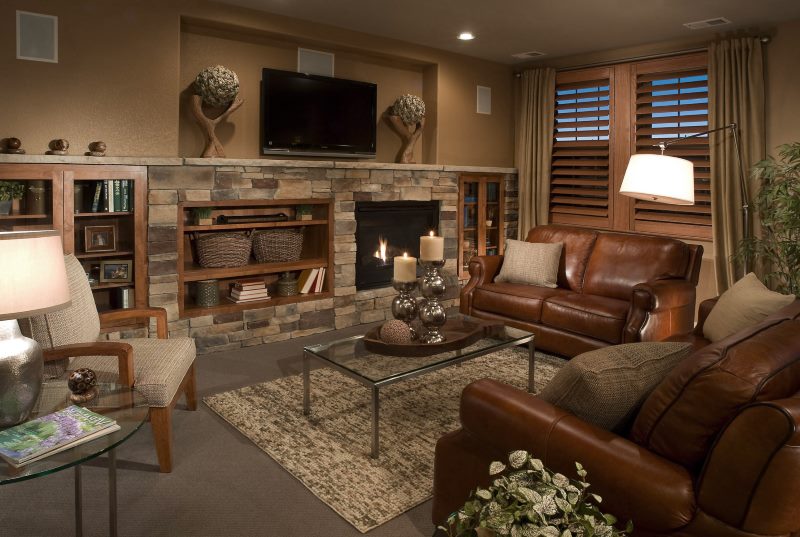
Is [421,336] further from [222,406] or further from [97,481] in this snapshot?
[97,481]

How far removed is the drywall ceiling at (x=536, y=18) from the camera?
4.71 m

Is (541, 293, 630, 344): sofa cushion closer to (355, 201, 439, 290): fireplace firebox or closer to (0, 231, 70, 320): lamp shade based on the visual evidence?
(355, 201, 439, 290): fireplace firebox

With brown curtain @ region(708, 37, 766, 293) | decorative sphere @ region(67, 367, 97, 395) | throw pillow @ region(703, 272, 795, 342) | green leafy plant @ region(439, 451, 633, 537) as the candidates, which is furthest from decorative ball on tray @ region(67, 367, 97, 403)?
brown curtain @ region(708, 37, 766, 293)

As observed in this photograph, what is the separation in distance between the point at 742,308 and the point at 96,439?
2.78 meters

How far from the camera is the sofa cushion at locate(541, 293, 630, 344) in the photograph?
4.11 metres

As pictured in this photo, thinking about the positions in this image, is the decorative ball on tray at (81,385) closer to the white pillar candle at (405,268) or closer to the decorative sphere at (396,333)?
the decorative sphere at (396,333)

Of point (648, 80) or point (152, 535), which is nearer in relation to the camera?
point (152, 535)

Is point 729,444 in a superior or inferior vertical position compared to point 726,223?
inferior

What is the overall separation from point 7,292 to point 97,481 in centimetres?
111

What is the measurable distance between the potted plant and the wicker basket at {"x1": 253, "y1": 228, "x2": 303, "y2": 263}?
5.63 feet

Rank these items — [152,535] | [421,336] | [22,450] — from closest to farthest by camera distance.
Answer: [22,450] < [152,535] < [421,336]

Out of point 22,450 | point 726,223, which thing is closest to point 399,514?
point 22,450

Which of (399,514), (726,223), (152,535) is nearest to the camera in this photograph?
(152,535)

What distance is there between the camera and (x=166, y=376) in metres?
2.72
